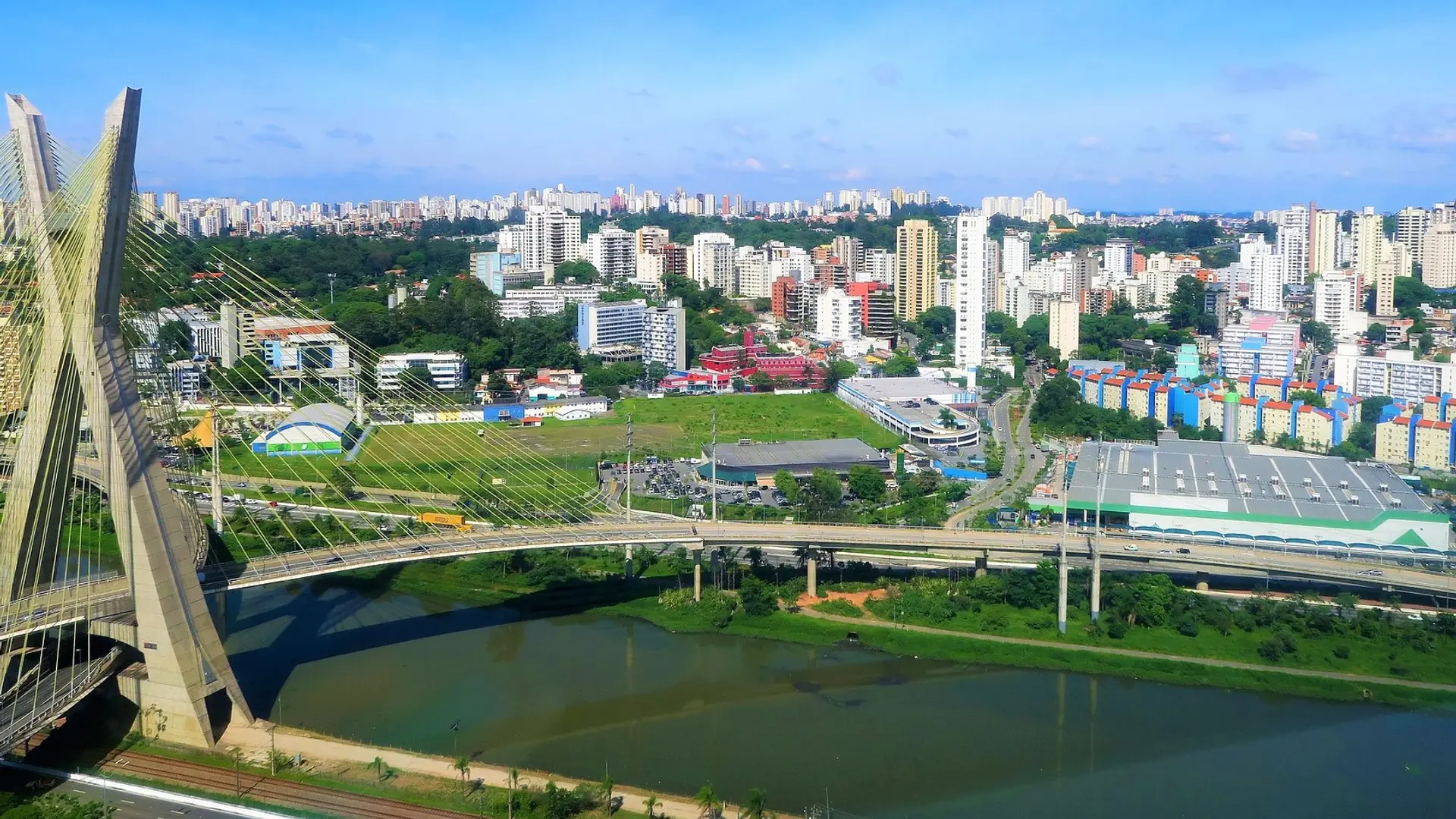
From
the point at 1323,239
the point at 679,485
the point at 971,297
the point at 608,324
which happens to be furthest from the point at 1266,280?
the point at 679,485

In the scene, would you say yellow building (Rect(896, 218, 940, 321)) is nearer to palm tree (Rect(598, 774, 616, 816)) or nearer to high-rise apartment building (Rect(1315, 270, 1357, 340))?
high-rise apartment building (Rect(1315, 270, 1357, 340))

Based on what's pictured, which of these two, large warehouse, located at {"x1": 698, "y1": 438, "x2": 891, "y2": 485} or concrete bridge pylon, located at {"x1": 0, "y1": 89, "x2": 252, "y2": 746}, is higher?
concrete bridge pylon, located at {"x1": 0, "y1": 89, "x2": 252, "y2": 746}

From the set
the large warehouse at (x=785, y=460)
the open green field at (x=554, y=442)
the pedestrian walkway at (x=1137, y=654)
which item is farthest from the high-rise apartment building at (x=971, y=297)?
the pedestrian walkway at (x=1137, y=654)

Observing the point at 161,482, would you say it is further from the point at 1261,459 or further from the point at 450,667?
the point at 1261,459

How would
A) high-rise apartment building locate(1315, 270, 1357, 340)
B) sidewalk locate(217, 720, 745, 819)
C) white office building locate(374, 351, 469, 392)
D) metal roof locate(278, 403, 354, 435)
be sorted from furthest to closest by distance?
high-rise apartment building locate(1315, 270, 1357, 340) < white office building locate(374, 351, 469, 392) < metal roof locate(278, 403, 354, 435) < sidewalk locate(217, 720, 745, 819)

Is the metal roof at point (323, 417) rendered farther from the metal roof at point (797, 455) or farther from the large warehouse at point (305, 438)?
the metal roof at point (797, 455)

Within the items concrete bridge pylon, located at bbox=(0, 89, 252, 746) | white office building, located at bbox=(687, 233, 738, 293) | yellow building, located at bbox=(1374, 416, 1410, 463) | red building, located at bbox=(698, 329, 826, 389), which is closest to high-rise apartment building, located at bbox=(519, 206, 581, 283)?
white office building, located at bbox=(687, 233, 738, 293)
